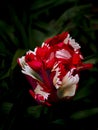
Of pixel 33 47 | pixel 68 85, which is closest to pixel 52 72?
pixel 68 85

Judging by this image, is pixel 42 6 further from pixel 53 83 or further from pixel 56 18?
pixel 53 83

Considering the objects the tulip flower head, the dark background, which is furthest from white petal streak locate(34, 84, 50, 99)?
the dark background

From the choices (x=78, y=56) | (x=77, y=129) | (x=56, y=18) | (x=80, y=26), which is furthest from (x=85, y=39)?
(x=78, y=56)

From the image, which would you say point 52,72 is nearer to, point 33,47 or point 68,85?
point 68,85

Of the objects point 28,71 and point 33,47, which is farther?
point 33,47

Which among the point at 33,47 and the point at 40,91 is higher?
the point at 33,47

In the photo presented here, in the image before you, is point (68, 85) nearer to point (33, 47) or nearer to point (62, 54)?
point (62, 54)

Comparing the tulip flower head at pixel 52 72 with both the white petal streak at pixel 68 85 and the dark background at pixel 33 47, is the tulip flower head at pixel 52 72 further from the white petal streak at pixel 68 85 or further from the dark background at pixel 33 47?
the dark background at pixel 33 47

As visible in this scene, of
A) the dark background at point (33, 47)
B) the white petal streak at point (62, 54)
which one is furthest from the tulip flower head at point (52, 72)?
the dark background at point (33, 47)
